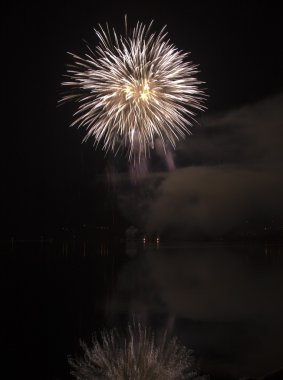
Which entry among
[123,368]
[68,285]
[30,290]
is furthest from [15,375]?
[68,285]

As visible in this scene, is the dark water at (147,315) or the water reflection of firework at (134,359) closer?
the water reflection of firework at (134,359)

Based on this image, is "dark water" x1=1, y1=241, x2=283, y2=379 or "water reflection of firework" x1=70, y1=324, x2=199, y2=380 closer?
"water reflection of firework" x1=70, y1=324, x2=199, y2=380

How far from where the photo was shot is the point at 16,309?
3481 centimetres

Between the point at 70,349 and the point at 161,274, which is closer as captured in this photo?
the point at 70,349

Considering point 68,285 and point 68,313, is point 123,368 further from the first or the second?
point 68,285

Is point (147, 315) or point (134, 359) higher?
point (134, 359)

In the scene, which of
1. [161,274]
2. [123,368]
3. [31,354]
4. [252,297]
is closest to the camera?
[123,368]

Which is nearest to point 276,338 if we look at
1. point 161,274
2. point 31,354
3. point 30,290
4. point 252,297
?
point 31,354

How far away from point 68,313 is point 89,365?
1449 cm

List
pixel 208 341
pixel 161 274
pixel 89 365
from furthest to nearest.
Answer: pixel 161 274 < pixel 208 341 < pixel 89 365

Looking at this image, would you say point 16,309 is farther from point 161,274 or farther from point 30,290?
point 161,274

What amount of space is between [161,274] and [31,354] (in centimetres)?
4849

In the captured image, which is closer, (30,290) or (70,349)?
(70,349)

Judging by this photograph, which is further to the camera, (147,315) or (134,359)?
(147,315)
